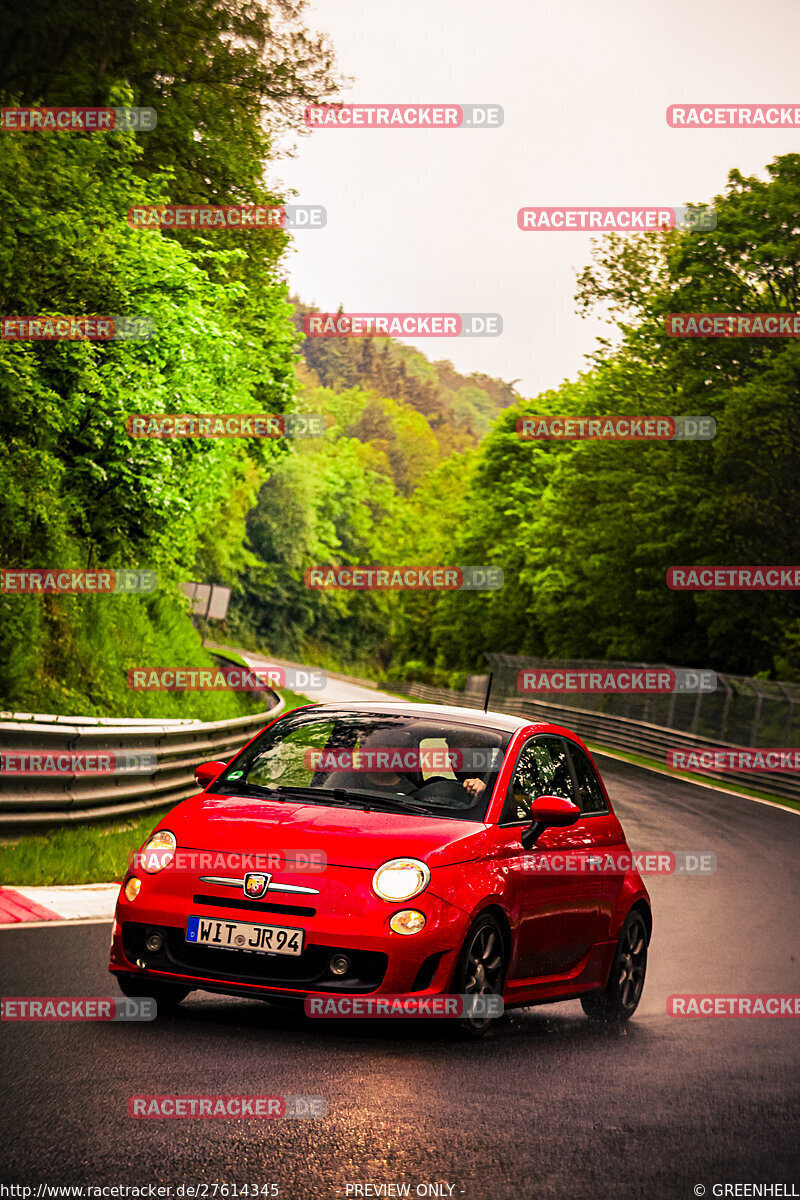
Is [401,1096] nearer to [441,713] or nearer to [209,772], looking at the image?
[209,772]

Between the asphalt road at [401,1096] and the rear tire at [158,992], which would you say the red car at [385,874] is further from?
the asphalt road at [401,1096]

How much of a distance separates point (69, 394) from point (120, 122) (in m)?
5.57

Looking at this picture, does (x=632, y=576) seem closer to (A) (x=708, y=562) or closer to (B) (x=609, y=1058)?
(A) (x=708, y=562)

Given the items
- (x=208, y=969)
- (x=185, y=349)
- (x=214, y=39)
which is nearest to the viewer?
(x=208, y=969)

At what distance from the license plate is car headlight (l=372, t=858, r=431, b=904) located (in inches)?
16.2

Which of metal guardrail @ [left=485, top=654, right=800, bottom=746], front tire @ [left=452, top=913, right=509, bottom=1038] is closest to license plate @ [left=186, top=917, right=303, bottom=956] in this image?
front tire @ [left=452, top=913, right=509, bottom=1038]

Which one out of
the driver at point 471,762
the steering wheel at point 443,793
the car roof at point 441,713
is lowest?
the steering wheel at point 443,793

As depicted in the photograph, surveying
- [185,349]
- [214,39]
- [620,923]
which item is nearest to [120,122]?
[185,349]

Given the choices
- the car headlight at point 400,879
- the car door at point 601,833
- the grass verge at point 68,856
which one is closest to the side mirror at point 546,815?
the car door at point 601,833

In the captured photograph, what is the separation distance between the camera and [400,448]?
6156 inches

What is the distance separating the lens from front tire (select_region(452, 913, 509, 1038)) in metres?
6.93

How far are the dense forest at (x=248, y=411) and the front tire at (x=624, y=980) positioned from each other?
32.5ft

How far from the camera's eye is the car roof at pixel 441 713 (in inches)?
328

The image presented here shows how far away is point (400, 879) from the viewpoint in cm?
688
